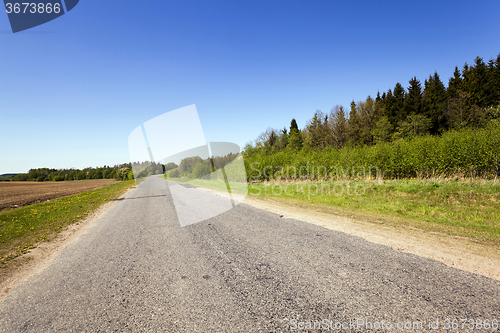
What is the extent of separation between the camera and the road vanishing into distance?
2.59 metres

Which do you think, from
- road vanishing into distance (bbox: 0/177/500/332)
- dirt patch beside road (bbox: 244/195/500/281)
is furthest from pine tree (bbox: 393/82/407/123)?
road vanishing into distance (bbox: 0/177/500/332)

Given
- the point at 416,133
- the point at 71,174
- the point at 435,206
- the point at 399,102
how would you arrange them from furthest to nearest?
1. the point at 71,174
2. the point at 399,102
3. the point at 416,133
4. the point at 435,206

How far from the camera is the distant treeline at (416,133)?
12.5 m

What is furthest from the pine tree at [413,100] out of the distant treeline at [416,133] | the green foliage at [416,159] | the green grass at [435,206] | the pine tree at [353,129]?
the green grass at [435,206]

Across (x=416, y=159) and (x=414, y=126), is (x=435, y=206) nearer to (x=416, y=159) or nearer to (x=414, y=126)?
(x=416, y=159)

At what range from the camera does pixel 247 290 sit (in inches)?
129

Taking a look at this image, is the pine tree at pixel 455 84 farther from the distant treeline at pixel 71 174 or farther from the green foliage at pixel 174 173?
the distant treeline at pixel 71 174

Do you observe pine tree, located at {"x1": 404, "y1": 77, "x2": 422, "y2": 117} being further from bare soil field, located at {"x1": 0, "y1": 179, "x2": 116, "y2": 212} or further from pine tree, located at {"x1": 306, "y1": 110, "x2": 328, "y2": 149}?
bare soil field, located at {"x1": 0, "y1": 179, "x2": 116, "y2": 212}

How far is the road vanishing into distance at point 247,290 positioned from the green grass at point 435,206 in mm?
3033

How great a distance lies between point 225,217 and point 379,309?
6.26m

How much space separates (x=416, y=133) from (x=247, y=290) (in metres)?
52.7

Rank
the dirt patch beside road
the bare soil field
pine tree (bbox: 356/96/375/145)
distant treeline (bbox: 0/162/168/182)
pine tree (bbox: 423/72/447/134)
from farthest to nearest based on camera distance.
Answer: distant treeline (bbox: 0/162/168/182), pine tree (bbox: 356/96/375/145), pine tree (bbox: 423/72/447/134), the bare soil field, the dirt patch beside road

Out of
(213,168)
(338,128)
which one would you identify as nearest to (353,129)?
(338,128)

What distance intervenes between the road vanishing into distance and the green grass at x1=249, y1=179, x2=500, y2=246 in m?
3.03
